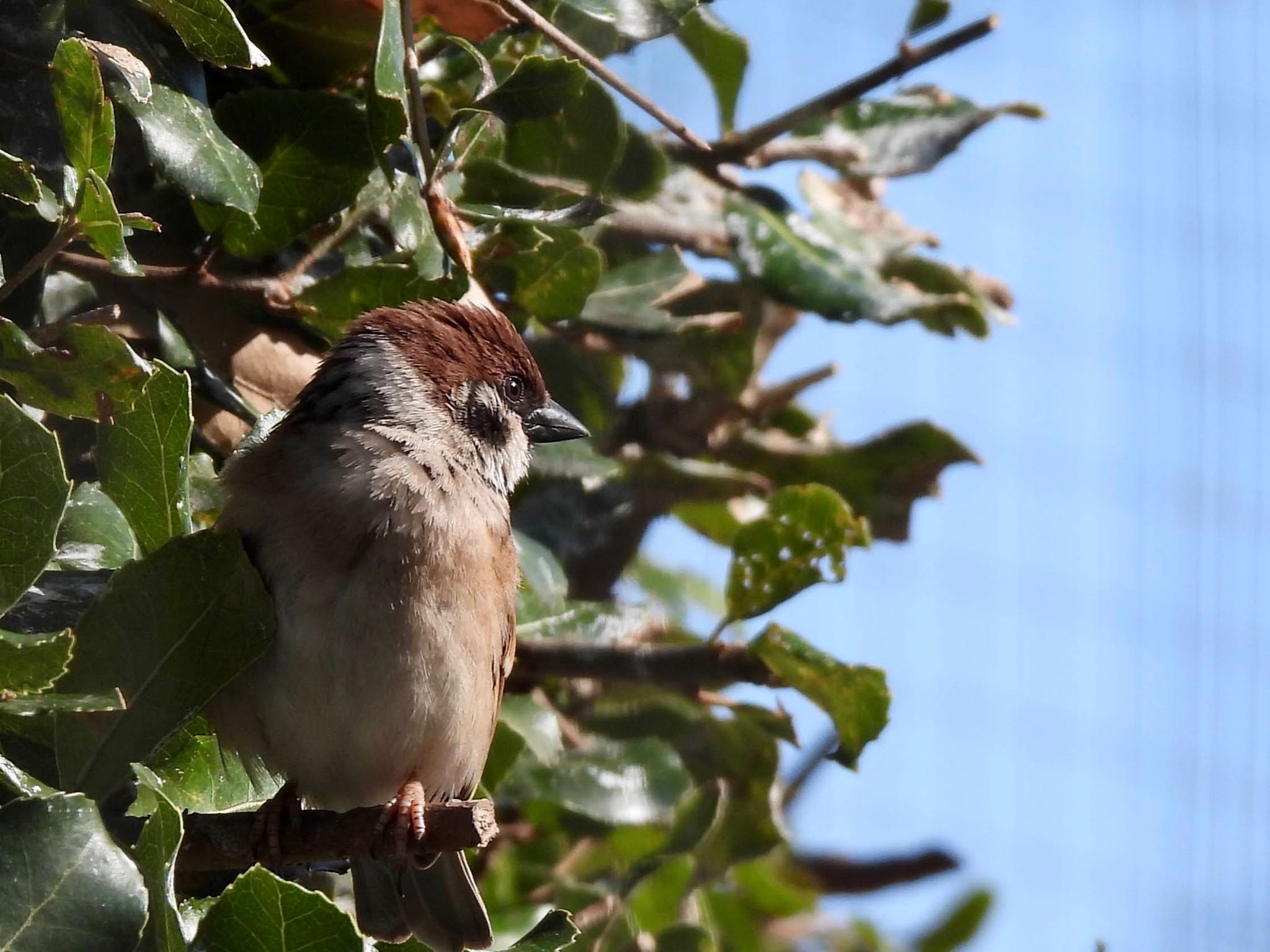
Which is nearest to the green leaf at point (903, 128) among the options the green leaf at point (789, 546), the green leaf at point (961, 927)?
the green leaf at point (789, 546)

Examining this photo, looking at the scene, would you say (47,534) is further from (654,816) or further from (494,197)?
(654,816)

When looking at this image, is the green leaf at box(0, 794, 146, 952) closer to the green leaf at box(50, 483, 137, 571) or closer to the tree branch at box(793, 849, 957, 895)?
the green leaf at box(50, 483, 137, 571)

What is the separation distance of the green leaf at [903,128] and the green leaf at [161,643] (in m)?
1.69

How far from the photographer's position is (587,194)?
249 cm

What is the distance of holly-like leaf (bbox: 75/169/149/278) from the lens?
1604 mm

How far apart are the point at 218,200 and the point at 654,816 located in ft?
4.62

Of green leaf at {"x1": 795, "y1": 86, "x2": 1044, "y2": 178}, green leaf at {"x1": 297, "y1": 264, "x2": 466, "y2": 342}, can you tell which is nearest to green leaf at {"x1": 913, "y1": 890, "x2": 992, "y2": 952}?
green leaf at {"x1": 795, "y1": 86, "x2": 1044, "y2": 178}

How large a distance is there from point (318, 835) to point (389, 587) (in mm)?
372

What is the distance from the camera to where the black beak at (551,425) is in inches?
104

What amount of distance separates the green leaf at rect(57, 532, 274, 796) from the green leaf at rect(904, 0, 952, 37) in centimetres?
165

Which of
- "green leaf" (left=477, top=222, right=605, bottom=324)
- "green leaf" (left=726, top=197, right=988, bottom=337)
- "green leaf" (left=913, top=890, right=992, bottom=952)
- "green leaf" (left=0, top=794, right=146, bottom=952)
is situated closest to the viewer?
"green leaf" (left=0, top=794, right=146, bottom=952)

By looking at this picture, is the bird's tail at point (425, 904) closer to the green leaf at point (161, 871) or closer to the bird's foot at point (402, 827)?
the bird's foot at point (402, 827)

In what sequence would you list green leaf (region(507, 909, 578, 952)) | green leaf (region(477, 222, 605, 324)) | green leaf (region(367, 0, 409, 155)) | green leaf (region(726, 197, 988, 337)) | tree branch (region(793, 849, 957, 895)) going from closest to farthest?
green leaf (region(507, 909, 578, 952)) → green leaf (region(367, 0, 409, 155)) → green leaf (region(477, 222, 605, 324)) → green leaf (region(726, 197, 988, 337)) → tree branch (region(793, 849, 957, 895))

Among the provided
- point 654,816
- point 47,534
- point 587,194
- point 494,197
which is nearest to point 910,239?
point 587,194
